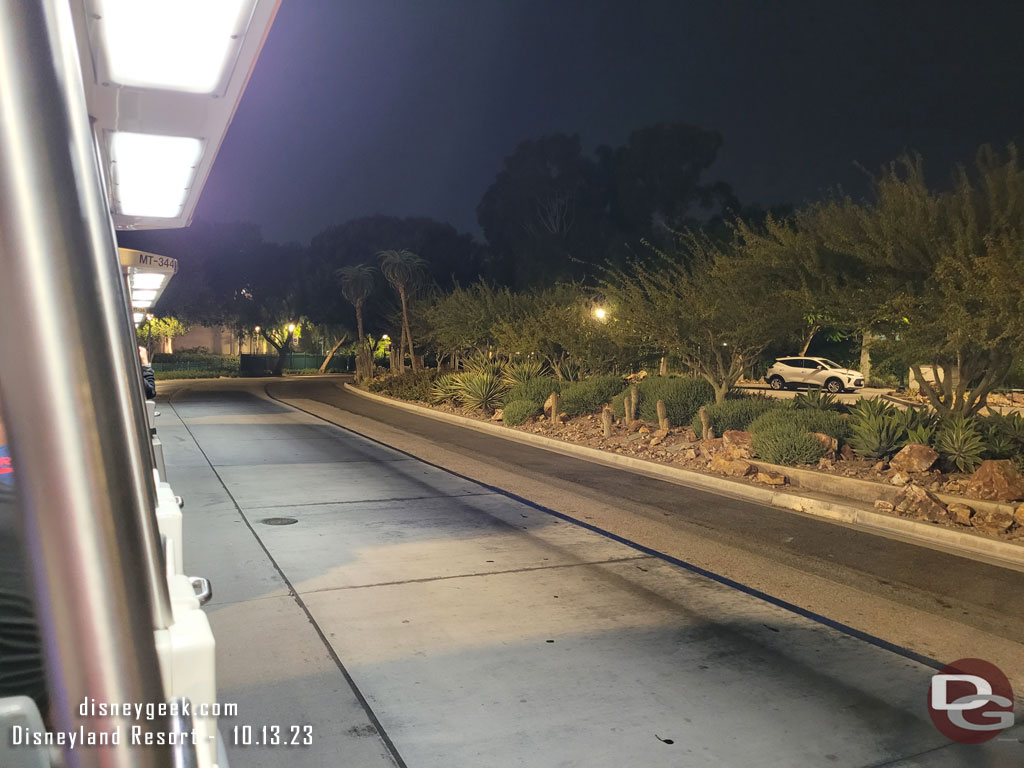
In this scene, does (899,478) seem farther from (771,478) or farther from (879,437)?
(771,478)

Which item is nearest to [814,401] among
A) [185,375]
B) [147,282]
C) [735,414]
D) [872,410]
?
[735,414]

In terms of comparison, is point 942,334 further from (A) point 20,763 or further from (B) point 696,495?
(A) point 20,763

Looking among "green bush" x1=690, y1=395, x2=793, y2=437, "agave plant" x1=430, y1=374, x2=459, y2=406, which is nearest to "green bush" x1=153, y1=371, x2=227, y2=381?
"agave plant" x1=430, y1=374, x2=459, y2=406

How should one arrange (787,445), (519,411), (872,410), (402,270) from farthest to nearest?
(402,270)
(519,411)
(872,410)
(787,445)

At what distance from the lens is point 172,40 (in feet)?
8.93

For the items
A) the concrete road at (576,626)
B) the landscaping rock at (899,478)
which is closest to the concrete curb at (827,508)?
the concrete road at (576,626)

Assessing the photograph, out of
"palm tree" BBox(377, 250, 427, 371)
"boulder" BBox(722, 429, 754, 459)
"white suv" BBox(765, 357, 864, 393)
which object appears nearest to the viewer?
"boulder" BBox(722, 429, 754, 459)

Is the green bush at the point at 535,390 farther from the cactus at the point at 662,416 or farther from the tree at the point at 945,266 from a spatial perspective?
the tree at the point at 945,266

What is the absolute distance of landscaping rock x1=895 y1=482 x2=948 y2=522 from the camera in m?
9.88

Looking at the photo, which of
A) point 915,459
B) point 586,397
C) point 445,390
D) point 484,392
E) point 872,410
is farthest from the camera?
point 445,390

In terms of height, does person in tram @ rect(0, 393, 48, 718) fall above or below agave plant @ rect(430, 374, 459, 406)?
above

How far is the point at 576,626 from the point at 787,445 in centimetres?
767

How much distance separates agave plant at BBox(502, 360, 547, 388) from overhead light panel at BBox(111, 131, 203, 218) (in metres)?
18.1

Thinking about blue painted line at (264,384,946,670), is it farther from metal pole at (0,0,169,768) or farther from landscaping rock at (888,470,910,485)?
metal pole at (0,0,169,768)
